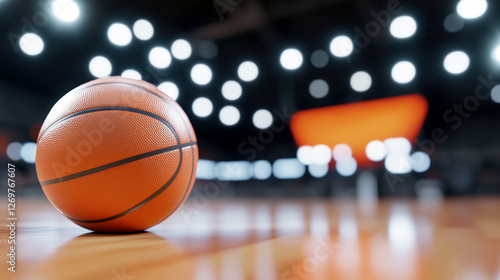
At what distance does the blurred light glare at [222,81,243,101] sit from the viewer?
18.6 feet

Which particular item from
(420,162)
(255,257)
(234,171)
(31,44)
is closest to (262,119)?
(234,171)

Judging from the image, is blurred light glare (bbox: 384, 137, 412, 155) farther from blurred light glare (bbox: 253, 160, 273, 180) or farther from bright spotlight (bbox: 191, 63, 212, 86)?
bright spotlight (bbox: 191, 63, 212, 86)

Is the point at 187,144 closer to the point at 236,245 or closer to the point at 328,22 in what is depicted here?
the point at 236,245

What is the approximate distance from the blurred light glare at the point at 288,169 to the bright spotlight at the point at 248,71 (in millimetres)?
1990

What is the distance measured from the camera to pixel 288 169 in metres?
6.80

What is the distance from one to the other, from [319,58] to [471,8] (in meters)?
1.86

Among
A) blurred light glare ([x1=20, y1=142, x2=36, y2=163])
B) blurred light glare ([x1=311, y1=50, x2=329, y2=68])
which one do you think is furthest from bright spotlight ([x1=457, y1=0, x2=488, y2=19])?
blurred light glare ([x1=20, y1=142, x2=36, y2=163])

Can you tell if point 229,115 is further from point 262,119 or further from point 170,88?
point 170,88

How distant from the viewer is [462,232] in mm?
1205

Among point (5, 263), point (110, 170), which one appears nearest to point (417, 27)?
point (110, 170)

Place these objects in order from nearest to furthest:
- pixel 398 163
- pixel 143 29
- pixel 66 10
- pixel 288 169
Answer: pixel 66 10 → pixel 143 29 → pixel 398 163 → pixel 288 169

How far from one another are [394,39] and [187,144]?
4.13m

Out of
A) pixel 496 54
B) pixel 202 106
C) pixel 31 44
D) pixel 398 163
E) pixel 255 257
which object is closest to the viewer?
pixel 255 257

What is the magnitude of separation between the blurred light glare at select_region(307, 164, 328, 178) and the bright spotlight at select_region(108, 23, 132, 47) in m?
3.73
